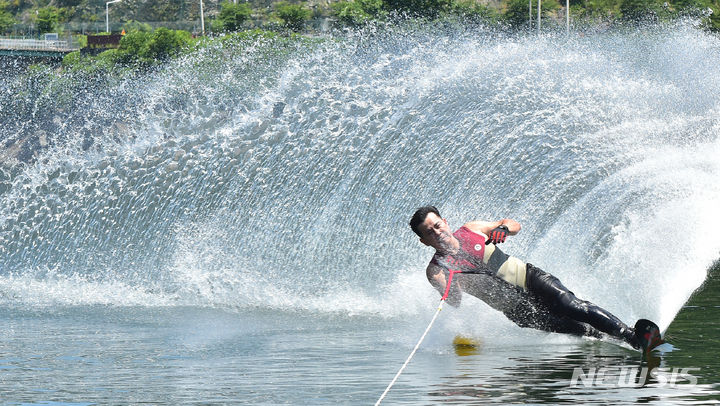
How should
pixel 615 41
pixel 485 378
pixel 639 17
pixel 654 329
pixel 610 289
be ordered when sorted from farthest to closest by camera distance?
pixel 639 17, pixel 615 41, pixel 610 289, pixel 654 329, pixel 485 378

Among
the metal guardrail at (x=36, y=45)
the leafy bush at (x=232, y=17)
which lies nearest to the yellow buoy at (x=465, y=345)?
the metal guardrail at (x=36, y=45)

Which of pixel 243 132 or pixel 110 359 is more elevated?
pixel 243 132

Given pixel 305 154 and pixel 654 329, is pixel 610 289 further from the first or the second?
pixel 305 154

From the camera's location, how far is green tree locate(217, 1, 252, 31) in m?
94.9

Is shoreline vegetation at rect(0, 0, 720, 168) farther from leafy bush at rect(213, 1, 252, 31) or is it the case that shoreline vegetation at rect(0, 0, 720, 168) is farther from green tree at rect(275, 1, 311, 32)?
leafy bush at rect(213, 1, 252, 31)

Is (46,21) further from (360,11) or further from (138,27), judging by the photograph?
(360,11)

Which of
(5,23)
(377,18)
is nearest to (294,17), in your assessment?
(377,18)

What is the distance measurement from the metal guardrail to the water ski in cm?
8489

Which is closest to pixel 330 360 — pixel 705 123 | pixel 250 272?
pixel 250 272

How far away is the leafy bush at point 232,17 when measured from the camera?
93938 mm

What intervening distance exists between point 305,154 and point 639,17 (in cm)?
5282

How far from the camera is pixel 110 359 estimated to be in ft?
29.7

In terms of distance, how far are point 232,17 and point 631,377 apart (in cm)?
9296

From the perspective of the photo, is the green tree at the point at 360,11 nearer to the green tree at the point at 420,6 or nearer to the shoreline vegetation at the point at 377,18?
the shoreline vegetation at the point at 377,18
